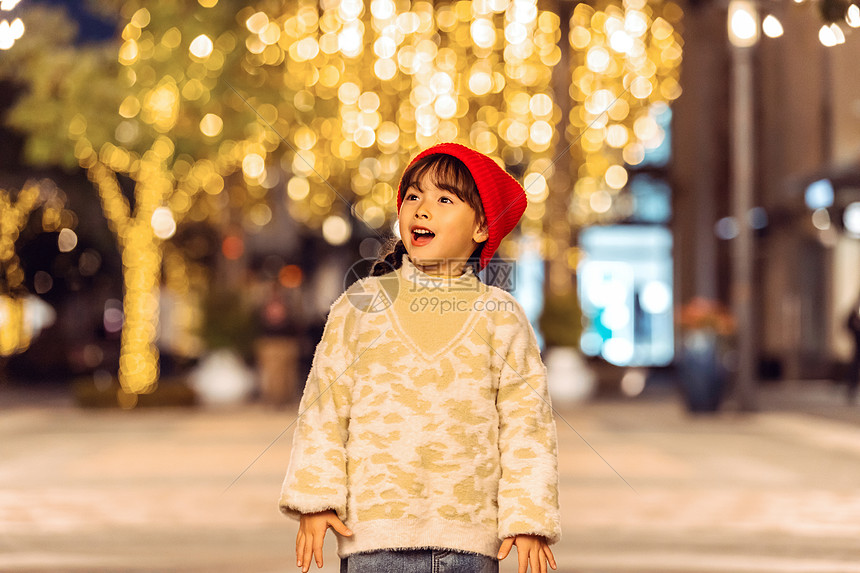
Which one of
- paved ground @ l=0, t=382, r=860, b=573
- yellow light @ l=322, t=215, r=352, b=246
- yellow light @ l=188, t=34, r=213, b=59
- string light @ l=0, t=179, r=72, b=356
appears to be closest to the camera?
paved ground @ l=0, t=382, r=860, b=573

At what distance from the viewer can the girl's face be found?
315 cm

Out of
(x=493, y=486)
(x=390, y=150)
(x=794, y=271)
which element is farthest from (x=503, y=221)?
(x=794, y=271)

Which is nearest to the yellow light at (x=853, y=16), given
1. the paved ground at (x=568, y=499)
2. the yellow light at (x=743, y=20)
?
the paved ground at (x=568, y=499)

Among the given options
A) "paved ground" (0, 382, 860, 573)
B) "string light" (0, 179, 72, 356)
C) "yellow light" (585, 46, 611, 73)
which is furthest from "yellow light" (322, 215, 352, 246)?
"paved ground" (0, 382, 860, 573)

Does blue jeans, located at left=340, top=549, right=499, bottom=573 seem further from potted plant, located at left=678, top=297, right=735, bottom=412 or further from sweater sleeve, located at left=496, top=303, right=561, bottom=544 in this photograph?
potted plant, located at left=678, top=297, right=735, bottom=412

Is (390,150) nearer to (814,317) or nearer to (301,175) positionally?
(301,175)

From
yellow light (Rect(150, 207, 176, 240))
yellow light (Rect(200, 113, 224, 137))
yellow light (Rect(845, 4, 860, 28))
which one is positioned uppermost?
yellow light (Rect(200, 113, 224, 137))

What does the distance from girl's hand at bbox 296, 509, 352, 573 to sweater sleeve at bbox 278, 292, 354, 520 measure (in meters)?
0.03

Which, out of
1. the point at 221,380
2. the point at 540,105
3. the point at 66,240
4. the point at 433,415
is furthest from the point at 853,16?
the point at 66,240

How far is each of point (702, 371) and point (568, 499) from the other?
906cm

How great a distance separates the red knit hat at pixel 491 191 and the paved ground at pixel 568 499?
442 cm

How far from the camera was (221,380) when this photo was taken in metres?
21.3

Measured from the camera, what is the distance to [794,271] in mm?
30766

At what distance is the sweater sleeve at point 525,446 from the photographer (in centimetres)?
310
